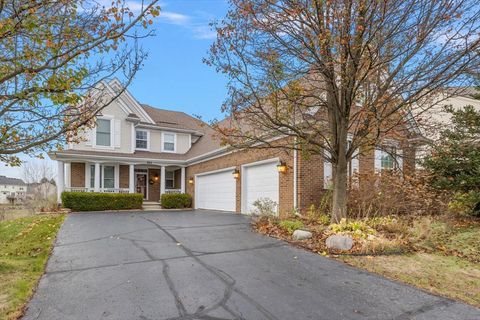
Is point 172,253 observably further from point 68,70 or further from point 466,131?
point 466,131

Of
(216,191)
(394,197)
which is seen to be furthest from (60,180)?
(394,197)

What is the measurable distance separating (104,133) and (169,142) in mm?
4428

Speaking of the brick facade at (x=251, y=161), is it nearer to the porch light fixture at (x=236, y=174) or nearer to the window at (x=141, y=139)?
the porch light fixture at (x=236, y=174)

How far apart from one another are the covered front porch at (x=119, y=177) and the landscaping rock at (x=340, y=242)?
50.4 feet

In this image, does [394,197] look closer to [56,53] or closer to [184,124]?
[56,53]

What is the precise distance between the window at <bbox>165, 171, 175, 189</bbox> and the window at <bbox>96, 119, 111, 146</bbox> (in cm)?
508

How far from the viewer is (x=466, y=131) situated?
1060 centimetres

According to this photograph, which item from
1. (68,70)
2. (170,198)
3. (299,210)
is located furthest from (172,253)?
(170,198)

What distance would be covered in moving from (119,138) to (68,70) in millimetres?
16167

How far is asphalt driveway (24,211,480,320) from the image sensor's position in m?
3.77

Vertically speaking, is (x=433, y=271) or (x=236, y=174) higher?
(x=236, y=174)

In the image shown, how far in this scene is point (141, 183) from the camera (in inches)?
889

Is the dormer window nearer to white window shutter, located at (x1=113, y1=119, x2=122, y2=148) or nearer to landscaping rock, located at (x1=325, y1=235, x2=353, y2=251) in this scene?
white window shutter, located at (x1=113, y1=119, x2=122, y2=148)

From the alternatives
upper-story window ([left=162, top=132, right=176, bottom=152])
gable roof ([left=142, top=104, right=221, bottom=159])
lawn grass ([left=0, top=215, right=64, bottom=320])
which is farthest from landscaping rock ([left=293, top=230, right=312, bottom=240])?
upper-story window ([left=162, top=132, right=176, bottom=152])
